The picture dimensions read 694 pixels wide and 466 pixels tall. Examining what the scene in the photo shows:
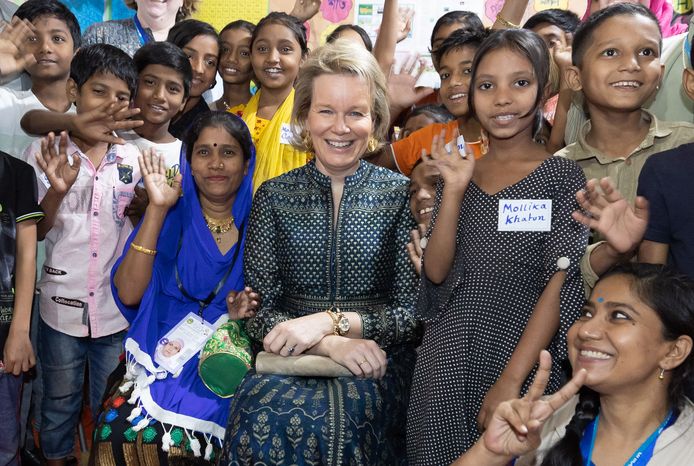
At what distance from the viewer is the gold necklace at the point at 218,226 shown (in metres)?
2.83

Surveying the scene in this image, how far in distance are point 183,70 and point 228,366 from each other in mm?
1677

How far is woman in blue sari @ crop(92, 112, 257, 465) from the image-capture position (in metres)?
2.42

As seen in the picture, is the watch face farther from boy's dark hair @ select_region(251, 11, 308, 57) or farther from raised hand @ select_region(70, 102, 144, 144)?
boy's dark hair @ select_region(251, 11, 308, 57)

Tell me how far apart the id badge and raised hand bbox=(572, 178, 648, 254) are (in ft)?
4.56

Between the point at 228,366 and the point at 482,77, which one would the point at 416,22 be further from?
the point at 228,366

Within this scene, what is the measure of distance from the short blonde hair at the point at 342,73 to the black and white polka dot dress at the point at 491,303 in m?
0.58

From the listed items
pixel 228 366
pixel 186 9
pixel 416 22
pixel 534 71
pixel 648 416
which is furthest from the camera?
pixel 416 22

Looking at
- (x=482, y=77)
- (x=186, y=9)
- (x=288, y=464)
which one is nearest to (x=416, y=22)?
(x=186, y=9)

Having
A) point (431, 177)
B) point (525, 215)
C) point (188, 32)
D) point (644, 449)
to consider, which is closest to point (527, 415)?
point (644, 449)

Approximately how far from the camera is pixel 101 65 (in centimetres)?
320

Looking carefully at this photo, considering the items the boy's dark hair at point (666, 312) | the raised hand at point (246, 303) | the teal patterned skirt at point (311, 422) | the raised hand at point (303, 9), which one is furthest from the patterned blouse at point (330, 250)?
the raised hand at point (303, 9)

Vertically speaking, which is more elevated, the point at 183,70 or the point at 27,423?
the point at 183,70

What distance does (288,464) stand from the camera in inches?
80.2

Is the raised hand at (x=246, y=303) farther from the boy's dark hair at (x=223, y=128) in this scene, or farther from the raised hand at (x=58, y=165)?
the raised hand at (x=58, y=165)
